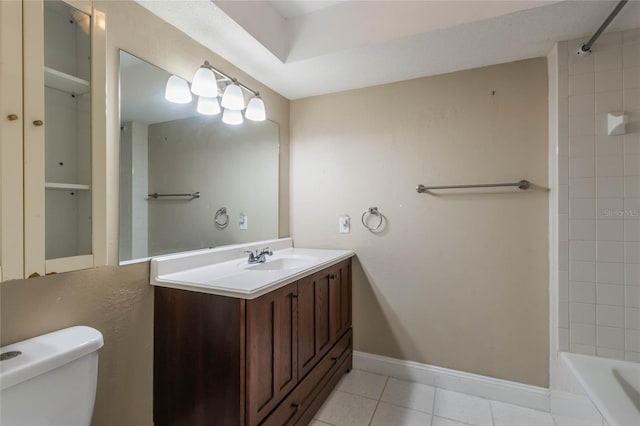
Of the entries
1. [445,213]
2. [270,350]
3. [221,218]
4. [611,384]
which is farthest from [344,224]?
[611,384]

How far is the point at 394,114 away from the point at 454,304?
1377 mm

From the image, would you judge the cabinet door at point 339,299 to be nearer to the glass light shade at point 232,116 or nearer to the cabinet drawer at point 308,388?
the cabinet drawer at point 308,388

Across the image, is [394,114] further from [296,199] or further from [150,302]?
[150,302]

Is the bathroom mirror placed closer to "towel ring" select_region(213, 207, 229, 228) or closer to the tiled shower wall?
"towel ring" select_region(213, 207, 229, 228)

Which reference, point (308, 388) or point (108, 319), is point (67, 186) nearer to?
point (108, 319)

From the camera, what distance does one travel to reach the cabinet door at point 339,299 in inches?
73.8

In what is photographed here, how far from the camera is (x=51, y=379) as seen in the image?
88cm

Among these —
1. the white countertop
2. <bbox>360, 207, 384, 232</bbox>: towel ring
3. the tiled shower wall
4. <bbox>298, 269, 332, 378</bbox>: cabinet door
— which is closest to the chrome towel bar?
Answer: the tiled shower wall

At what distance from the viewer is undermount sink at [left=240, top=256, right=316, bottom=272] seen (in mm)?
1788

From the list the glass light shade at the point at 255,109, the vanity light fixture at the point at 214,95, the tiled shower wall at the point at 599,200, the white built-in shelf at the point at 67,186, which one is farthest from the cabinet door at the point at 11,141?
the tiled shower wall at the point at 599,200

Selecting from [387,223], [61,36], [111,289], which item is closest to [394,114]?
[387,223]

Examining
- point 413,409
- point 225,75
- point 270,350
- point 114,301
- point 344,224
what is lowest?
point 413,409

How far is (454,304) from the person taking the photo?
6.32 feet

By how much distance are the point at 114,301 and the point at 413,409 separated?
5.59 ft
